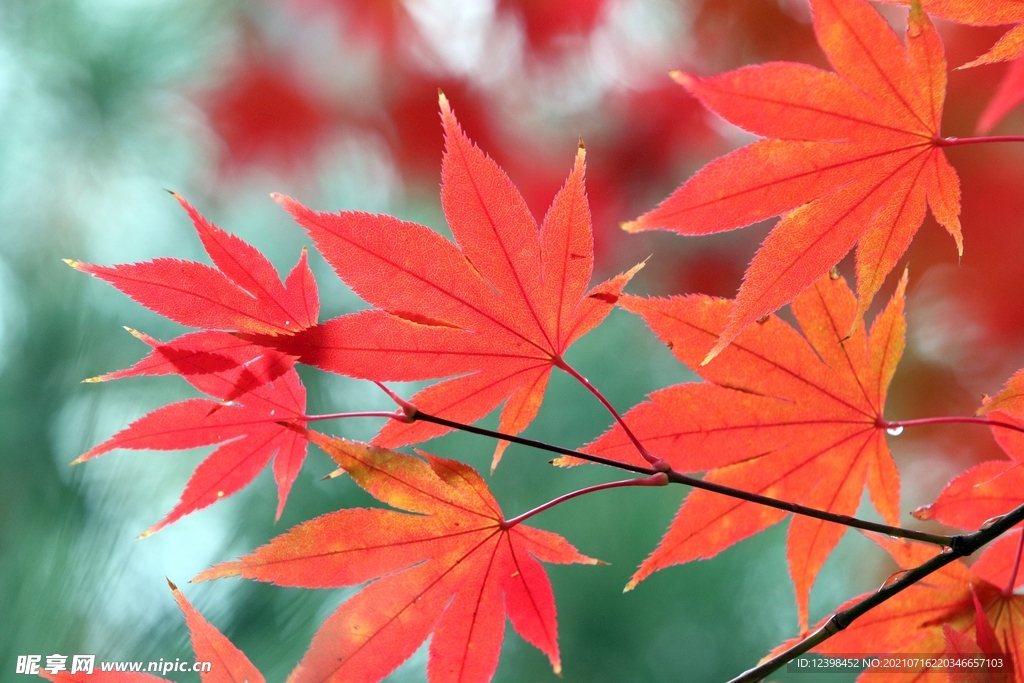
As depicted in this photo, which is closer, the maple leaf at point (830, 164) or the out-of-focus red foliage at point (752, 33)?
the maple leaf at point (830, 164)

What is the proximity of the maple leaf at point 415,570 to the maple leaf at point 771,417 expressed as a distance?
0.13 feet

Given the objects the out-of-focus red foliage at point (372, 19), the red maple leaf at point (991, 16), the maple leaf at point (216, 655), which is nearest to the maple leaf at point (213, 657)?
the maple leaf at point (216, 655)

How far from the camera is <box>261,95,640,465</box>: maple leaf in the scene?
0.60ft

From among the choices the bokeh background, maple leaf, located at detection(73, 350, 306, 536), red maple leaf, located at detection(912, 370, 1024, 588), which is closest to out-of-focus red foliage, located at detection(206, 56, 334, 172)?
the bokeh background

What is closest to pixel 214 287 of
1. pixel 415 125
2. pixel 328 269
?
pixel 328 269

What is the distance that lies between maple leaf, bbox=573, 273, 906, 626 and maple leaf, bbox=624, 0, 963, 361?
0.04 metres

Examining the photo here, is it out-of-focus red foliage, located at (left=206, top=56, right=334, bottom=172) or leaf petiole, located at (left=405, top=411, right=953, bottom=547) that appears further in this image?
out-of-focus red foliage, located at (left=206, top=56, right=334, bottom=172)

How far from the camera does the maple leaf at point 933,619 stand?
0.80ft

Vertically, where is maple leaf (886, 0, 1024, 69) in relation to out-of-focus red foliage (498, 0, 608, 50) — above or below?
below

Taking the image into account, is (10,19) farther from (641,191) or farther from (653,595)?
(653,595)

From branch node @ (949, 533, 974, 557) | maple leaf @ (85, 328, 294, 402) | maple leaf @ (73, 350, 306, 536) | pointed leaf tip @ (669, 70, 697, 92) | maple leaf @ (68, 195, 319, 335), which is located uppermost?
pointed leaf tip @ (669, 70, 697, 92)

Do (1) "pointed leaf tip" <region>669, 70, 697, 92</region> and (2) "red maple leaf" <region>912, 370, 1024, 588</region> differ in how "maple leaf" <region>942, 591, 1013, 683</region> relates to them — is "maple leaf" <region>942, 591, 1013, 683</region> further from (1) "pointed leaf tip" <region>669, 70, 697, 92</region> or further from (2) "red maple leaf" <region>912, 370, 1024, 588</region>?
(1) "pointed leaf tip" <region>669, 70, 697, 92</region>

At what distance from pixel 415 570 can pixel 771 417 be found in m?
0.14

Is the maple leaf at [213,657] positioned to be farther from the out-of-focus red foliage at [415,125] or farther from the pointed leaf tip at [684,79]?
the out-of-focus red foliage at [415,125]
